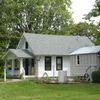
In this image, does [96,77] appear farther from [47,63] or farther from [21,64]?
[21,64]

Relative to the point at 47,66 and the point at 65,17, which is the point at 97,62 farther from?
the point at 65,17

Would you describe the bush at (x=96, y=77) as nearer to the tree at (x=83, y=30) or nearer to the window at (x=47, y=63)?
the window at (x=47, y=63)

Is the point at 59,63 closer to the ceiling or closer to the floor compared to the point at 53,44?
closer to the floor

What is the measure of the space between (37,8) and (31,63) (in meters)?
22.1

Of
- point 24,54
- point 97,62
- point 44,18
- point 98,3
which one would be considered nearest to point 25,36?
point 24,54

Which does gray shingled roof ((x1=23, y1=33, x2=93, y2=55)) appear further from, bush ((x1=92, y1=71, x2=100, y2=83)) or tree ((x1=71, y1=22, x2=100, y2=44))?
tree ((x1=71, y1=22, x2=100, y2=44))

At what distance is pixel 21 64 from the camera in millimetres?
47500

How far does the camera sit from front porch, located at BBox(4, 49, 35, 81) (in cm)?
4725

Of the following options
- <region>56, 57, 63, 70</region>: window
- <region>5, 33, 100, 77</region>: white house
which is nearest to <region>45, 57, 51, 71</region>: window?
<region>5, 33, 100, 77</region>: white house

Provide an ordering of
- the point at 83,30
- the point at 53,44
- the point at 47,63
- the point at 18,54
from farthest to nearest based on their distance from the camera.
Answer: the point at 83,30 → the point at 53,44 → the point at 47,63 → the point at 18,54

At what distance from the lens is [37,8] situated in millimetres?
69812

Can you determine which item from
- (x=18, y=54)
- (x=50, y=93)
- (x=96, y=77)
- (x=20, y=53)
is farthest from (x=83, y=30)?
(x=50, y=93)

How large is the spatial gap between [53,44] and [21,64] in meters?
6.03

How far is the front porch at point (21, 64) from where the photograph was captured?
47.3 metres
